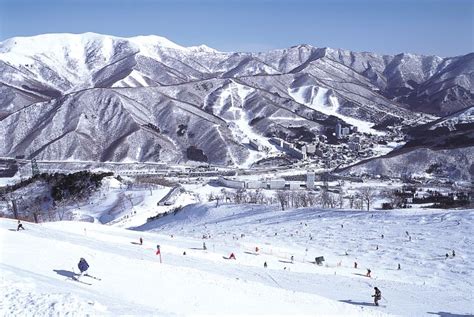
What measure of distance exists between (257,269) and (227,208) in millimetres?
29476

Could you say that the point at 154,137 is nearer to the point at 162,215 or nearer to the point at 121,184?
the point at 121,184

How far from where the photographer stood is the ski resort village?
18.7 meters

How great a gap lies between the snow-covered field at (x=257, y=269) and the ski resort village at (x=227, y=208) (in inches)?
5.3

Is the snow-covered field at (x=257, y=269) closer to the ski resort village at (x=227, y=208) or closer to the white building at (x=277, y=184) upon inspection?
the ski resort village at (x=227, y=208)

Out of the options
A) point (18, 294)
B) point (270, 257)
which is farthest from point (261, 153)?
point (18, 294)

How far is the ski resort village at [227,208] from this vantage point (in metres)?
18.7

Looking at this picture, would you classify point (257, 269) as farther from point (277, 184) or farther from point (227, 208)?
point (277, 184)

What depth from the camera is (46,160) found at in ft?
388

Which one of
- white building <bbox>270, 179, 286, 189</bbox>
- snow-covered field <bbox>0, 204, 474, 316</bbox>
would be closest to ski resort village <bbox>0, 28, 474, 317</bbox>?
snow-covered field <bbox>0, 204, 474, 316</bbox>

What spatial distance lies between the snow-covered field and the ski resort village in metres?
0.13

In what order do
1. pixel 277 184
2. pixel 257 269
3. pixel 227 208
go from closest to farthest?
pixel 257 269 → pixel 227 208 → pixel 277 184

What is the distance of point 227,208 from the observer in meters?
55.3

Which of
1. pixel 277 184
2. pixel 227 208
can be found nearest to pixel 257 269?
pixel 227 208

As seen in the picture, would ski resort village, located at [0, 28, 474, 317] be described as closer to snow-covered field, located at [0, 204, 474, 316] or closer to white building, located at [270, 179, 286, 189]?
snow-covered field, located at [0, 204, 474, 316]
